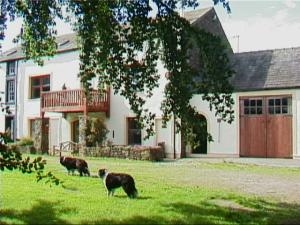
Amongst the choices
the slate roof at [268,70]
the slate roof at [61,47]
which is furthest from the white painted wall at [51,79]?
the slate roof at [268,70]

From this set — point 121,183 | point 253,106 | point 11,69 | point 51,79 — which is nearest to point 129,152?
point 253,106

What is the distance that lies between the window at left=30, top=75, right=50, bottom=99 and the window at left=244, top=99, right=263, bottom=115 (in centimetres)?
1581

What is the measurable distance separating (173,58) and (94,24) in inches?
80.2

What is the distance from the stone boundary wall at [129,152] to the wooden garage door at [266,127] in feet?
15.2

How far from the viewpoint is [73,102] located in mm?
31562

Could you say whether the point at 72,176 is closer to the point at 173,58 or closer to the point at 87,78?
the point at 87,78

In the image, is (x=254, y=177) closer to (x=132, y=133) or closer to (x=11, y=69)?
(x=132, y=133)

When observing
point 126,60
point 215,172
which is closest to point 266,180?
point 215,172

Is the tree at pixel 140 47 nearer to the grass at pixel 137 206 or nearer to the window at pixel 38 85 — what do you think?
the grass at pixel 137 206

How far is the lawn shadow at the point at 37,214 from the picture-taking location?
28.8ft

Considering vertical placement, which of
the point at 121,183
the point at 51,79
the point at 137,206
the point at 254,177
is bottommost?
the point at 254,177

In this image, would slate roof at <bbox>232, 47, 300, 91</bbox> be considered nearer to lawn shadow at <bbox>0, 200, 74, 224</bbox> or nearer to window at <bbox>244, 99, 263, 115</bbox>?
window at <bbox>244, 99, 263, 115</bbox>

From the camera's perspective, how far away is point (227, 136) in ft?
89.7

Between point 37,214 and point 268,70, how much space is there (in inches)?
812
